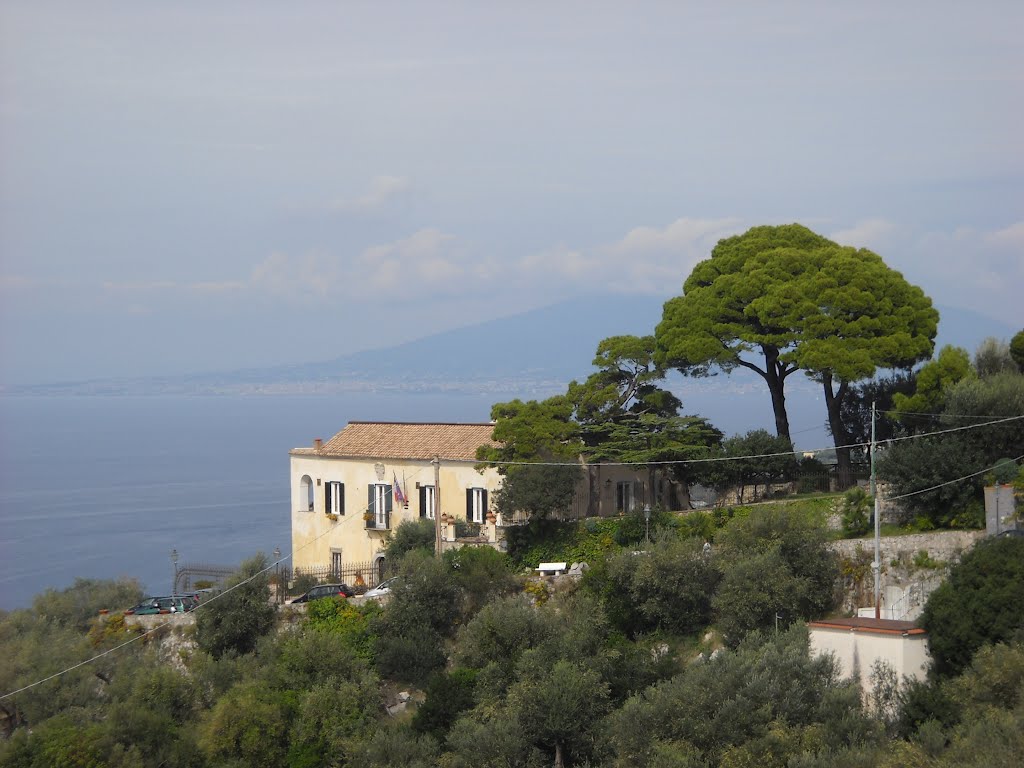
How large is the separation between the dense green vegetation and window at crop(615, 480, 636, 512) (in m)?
3.46

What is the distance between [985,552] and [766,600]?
15.2 feet

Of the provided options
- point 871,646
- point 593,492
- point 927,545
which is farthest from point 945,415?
point 593,492

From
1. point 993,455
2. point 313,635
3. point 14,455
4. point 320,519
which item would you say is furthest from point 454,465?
point 14,455

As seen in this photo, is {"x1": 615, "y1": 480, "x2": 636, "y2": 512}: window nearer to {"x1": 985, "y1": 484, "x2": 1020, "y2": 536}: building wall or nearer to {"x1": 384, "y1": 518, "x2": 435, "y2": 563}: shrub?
{"x1": 384, "y1": 518, "x2": 435, "y2": 563}: shrub

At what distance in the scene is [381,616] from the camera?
106 ft

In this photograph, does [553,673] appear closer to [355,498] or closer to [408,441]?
[408,441]

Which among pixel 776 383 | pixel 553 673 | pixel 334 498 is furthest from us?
pixel 334 498

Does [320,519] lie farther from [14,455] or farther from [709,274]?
[14,455]

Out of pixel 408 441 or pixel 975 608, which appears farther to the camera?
pixel 408 441

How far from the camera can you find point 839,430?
124 ft

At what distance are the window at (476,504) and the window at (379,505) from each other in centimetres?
294

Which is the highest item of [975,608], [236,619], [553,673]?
[975,608]

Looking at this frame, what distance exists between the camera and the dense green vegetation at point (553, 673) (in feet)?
73.2

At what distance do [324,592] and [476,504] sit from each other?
5469mm
